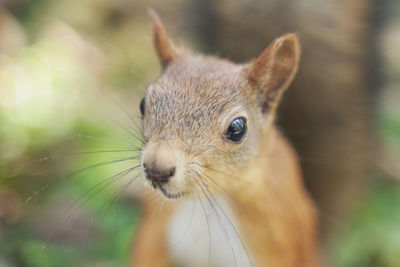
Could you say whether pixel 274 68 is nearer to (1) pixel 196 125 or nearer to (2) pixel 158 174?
(1) pixel 196 125

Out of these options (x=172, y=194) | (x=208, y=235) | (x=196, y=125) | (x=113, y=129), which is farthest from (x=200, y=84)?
(x=113, y=129)

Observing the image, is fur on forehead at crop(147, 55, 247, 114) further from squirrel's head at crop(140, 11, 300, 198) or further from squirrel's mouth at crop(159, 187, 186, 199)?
squirrel's mouth at crop(159, 187, 186, 199)

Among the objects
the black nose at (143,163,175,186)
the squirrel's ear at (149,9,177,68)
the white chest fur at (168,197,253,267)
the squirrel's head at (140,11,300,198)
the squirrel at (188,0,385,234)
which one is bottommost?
the black nose at (143,163,175,186)

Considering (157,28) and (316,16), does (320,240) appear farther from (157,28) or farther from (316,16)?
(157,28)

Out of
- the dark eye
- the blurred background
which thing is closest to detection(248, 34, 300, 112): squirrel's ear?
the dark eye

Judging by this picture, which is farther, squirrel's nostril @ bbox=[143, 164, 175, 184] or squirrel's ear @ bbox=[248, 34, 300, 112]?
squirrel's ear @ bbox=[248, 34, 300, 112]

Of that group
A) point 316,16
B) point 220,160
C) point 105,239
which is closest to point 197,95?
point 220,160

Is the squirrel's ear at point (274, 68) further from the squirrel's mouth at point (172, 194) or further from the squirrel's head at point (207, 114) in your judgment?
the squirrel's mouth at point (172, 194)
